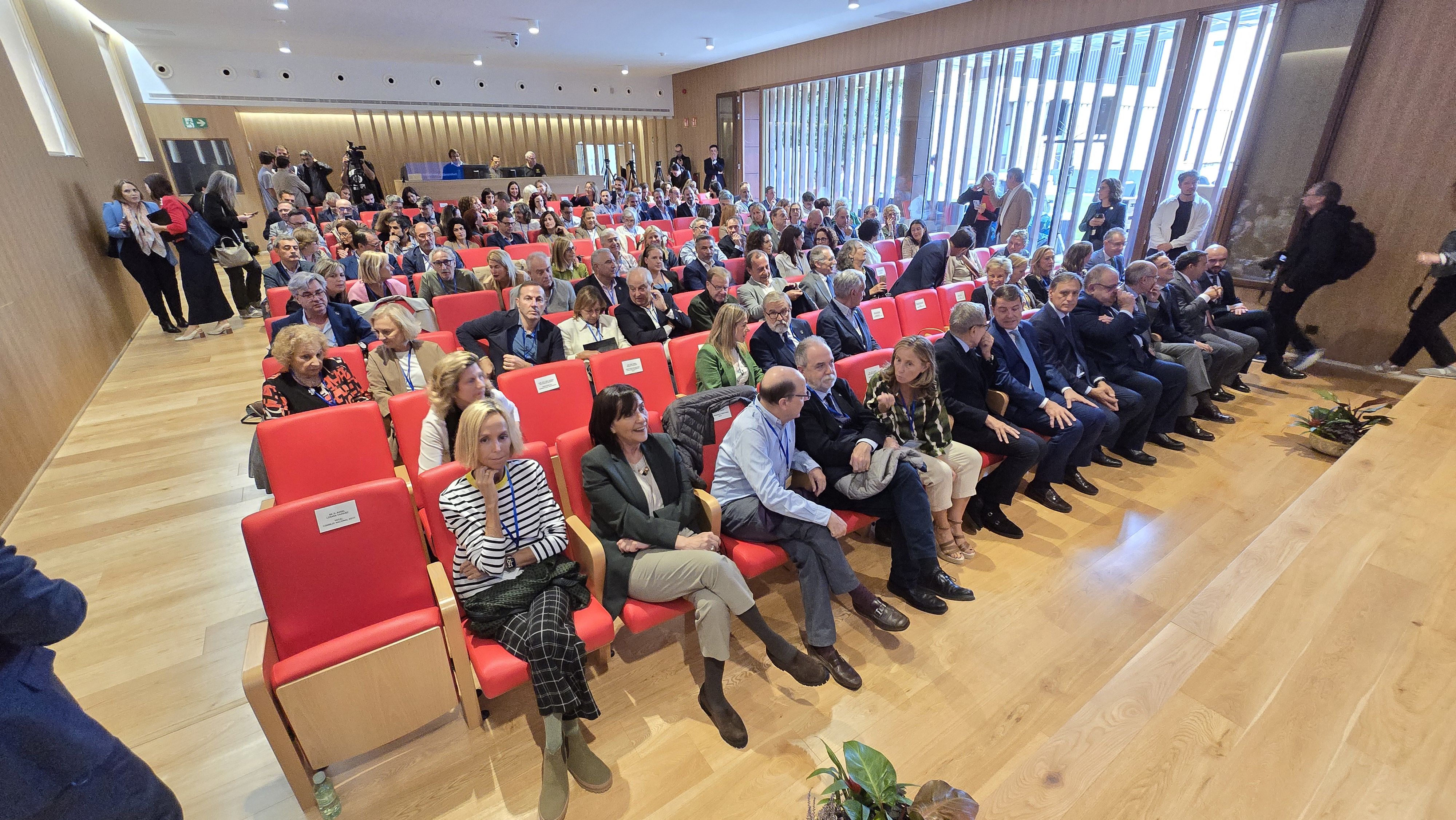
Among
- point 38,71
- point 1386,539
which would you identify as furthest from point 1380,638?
point 38,71

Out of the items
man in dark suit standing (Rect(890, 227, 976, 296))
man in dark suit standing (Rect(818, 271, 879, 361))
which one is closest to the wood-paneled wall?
man in dark suit standing (Rect(818, 271, 879, 361))

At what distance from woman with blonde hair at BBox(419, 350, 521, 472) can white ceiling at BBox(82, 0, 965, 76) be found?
7.55 m

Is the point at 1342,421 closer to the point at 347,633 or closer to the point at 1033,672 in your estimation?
the point at 1033,672

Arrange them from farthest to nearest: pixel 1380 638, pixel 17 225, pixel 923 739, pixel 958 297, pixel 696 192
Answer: pixel 696 192, pixel 958 297, pixel 17 225, pixel 923 739, pixel 1380 638

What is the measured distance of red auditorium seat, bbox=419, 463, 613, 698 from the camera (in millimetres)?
1859

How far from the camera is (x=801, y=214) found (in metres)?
8.30

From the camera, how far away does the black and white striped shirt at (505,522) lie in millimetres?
1982

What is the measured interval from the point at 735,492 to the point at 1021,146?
802cm

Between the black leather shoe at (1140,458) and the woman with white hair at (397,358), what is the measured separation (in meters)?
4.42

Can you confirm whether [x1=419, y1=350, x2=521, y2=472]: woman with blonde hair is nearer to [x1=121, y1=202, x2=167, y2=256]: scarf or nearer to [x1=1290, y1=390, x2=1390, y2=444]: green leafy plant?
[x1=1290, y1=390, x2=1390, y2=444]: green leafy plant

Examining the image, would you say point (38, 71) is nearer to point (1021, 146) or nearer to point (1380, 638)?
point (1380, 638)

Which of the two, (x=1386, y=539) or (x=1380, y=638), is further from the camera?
(x=1386, y=539)

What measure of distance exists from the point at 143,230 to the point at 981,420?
824cm

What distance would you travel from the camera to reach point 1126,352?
3914 millimetres
